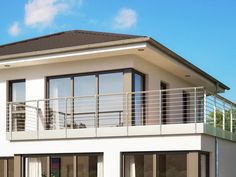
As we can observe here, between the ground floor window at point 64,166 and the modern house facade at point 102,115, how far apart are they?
3 cm

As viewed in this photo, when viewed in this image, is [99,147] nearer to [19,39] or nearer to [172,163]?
[172,163]

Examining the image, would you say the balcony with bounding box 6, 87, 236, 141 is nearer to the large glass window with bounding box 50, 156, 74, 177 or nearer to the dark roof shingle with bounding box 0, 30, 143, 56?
the large glass window with bounding box 50, 156, 74, 177

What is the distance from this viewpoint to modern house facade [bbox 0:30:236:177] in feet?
50.0

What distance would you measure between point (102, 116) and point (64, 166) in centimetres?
223

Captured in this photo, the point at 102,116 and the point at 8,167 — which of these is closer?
the point at 102,116

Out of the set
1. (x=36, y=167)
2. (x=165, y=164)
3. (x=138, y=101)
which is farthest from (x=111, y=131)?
(x=36, y=167)

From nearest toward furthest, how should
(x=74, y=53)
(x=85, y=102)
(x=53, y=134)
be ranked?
(x=53, y=134) → (x=74, y=53) → (x=85, y=102)

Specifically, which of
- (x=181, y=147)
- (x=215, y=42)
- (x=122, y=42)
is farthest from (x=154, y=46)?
(x=215, y=42)

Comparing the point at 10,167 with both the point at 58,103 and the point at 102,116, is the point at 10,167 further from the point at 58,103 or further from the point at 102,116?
the point at 102,116

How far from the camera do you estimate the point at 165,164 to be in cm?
1524

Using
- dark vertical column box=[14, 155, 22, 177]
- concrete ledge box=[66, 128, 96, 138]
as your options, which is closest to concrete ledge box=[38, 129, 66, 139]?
concrete ledge box=[66, 128, 96, 138]

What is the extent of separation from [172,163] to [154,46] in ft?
12.6

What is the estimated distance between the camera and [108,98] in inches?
704

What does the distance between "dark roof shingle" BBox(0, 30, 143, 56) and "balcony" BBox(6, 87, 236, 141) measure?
2018 millimetres
